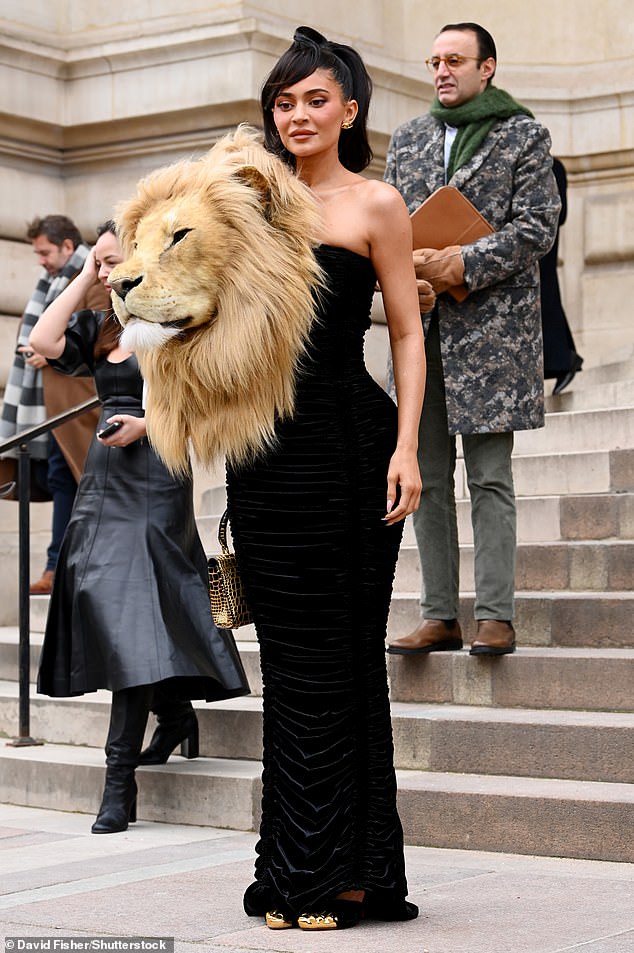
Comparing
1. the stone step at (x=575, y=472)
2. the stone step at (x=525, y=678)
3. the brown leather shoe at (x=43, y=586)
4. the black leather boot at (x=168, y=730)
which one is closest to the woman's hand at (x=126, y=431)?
the black leather boot at (x=168, y=730)

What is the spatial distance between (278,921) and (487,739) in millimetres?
1526

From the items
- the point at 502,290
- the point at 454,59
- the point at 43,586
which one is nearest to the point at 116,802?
the point at 502,290

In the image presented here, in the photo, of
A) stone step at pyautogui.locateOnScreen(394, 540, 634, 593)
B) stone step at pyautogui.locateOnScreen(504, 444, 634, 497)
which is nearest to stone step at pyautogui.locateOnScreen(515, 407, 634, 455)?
stone step at pyautogui.locateOnScreen(504, 444, 634, 497)

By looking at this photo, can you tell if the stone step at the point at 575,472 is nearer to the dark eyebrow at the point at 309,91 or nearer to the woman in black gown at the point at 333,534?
the woman in black gown at the point at 333,534

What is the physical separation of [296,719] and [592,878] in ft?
3.38

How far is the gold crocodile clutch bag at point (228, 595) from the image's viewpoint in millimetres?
4418

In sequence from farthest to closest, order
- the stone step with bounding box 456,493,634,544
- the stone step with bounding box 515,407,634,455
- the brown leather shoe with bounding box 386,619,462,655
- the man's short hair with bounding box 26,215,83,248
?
the man's short hair with bounding box 26,215,83,248 < the stone step with bounding box 515,407,634,455 < the stone step with bounding box 456,493,634,544 < the brown leather shoe with bounding box 386,619,462,655

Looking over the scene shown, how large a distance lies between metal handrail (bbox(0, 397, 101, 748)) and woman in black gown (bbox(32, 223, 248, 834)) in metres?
0.64

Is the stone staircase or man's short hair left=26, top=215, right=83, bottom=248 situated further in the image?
man's short hair left=26, top=215, right=83, bottom=248

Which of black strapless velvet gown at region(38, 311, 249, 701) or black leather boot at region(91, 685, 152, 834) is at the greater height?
black strapless velvet gown at region(38, 311, 249, 701)

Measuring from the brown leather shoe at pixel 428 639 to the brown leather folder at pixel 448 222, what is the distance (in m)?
1.16

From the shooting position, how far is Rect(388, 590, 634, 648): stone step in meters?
6.17

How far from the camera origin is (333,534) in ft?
14.0

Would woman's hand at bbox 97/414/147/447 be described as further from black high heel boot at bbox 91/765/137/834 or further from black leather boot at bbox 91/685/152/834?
black high heel boot at bbox 91/765/137/834
